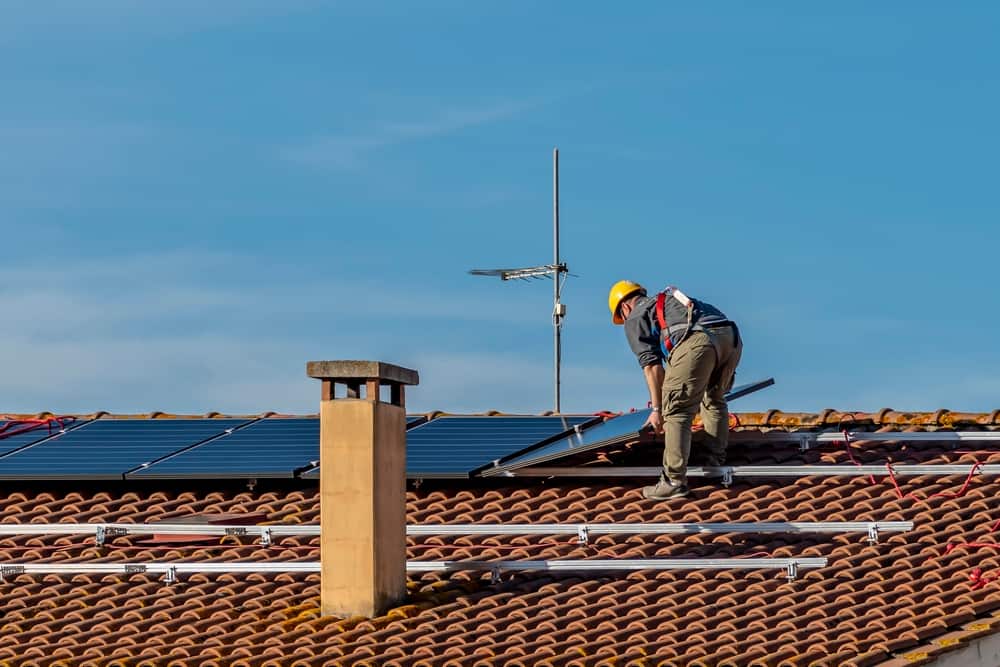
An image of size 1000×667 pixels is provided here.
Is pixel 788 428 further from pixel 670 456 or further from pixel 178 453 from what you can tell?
pixel 178 453

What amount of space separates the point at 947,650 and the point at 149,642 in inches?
261

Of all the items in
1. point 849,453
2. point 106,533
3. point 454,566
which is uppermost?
point 849,453

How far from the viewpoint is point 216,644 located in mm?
14828

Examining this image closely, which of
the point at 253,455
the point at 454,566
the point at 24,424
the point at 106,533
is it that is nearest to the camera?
the point at 454,566

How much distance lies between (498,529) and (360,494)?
199 centimetres

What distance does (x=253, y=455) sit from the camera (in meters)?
18.9

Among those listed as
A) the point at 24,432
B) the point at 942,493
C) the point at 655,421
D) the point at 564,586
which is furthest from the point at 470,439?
the point at 24,432

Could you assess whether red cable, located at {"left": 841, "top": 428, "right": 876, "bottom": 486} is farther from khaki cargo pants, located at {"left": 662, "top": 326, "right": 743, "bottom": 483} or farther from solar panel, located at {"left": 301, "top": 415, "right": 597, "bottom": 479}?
solar panel, located at {"left": 301, "top": 415, "right": 597, "bottom": 479}

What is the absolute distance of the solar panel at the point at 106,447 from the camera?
18641 millimetres

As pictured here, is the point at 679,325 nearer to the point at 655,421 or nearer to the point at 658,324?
the point at 658,324

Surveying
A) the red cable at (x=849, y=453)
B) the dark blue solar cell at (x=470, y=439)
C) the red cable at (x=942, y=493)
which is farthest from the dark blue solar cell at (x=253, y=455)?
the red cable at (x=942, y=493)

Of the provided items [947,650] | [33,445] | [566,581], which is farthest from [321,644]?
[33,445]

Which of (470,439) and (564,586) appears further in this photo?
(470,439)

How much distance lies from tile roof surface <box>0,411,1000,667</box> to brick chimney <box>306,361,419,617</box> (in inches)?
10.0
